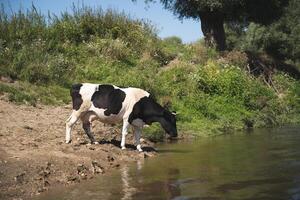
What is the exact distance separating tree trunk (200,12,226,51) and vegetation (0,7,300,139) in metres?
2.04

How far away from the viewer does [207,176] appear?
11953 mm

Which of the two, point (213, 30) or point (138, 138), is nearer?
point (138, 138)

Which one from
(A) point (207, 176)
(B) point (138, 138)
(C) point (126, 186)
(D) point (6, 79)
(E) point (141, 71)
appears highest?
(E) point (141, 71)

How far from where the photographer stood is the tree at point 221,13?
34.2 meters

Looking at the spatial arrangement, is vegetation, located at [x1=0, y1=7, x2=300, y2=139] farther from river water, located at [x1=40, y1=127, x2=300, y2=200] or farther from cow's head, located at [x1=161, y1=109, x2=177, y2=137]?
river water, located at [x1=40, y1=127, x2=300, y2=200]

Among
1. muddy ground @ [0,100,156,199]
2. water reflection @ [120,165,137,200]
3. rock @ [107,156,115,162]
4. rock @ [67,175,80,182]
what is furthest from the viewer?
rock @ [107,156,115,162]

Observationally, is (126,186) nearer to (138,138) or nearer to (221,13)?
(138,138)

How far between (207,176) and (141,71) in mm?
15904

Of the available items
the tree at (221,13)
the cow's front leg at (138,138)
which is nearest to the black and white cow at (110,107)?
the cow's front leg at (138,138)

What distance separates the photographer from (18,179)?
11.6 meters

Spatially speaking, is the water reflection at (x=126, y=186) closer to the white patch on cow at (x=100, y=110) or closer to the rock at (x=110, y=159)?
the rock at (x=110, y=159)

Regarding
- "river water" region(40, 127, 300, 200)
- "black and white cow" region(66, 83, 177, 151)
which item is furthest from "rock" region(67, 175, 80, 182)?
"black and white cow" region(66, 83, 177, 151)

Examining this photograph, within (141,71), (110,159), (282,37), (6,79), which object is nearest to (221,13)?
(141,71)

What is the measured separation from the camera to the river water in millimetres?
10281
